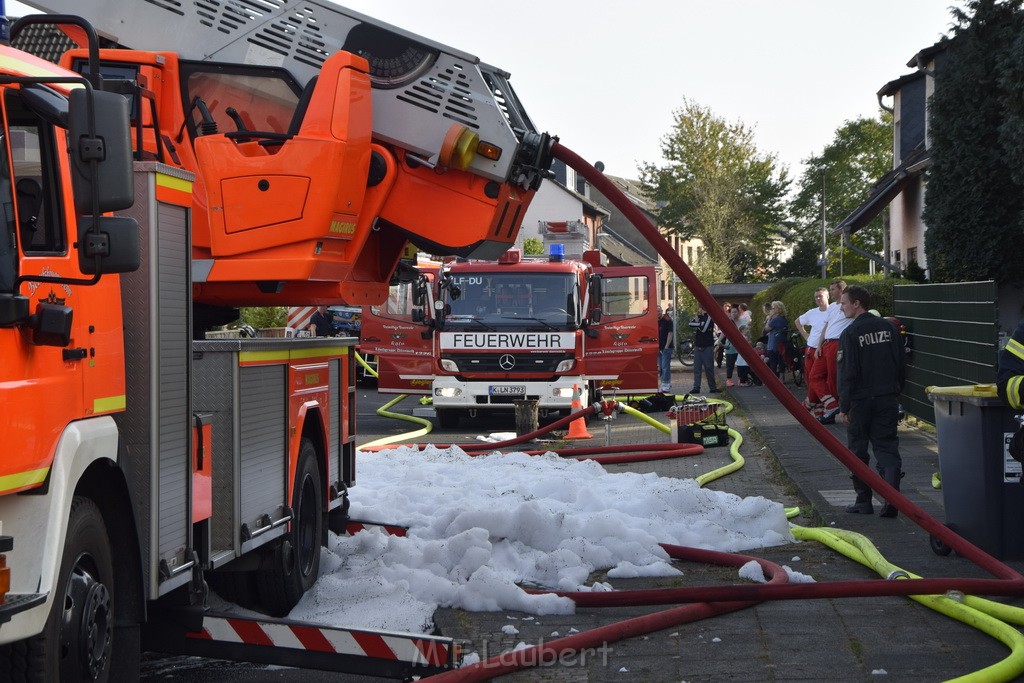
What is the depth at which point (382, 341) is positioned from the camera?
65.0 ft

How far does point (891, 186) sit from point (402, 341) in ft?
67.4

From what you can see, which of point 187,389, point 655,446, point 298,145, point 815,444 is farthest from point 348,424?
point 815,444

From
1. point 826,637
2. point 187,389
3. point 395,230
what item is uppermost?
point 395,230

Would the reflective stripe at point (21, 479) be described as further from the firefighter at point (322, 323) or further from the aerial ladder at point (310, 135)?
the firefighter at point (322, 323)

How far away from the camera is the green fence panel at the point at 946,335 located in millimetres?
13281

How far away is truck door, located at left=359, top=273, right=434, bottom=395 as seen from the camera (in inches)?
763

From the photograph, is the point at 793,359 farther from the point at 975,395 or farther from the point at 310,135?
the point at 310,135

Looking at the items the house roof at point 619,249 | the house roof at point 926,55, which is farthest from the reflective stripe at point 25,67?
the house roof at point 619,249

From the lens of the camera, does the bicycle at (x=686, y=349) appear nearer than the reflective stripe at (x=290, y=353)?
No

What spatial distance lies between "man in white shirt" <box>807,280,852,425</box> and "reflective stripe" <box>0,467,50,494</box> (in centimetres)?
1355

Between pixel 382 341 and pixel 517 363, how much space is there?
220cm

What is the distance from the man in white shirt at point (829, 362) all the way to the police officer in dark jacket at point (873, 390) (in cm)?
625

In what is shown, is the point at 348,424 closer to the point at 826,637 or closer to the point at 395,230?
Result: the point at 395,230

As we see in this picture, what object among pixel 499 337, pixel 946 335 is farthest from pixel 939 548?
pixel 499 337
